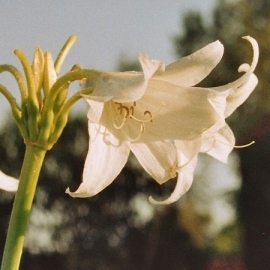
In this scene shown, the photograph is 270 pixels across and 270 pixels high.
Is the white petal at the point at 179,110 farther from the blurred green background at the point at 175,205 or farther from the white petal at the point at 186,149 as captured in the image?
the blurred green background at the point at 175,205

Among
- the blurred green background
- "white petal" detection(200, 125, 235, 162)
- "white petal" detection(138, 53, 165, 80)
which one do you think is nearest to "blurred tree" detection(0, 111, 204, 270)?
the blurred green background

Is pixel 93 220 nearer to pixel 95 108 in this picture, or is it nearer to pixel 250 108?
pixel 250 108

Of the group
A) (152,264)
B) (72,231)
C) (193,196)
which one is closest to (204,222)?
(193,196)

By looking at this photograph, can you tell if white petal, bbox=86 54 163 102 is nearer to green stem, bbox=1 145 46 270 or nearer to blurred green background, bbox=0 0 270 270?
→ green stem, bbox=1 145 46 270

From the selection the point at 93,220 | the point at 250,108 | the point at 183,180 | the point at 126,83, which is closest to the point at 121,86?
the point at 126,83

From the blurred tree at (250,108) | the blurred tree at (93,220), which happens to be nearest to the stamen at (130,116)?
the blurred tree at (93,220)
